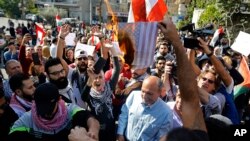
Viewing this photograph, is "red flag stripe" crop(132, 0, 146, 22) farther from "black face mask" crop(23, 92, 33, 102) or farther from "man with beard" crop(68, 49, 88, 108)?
"man with beard" crop(68, 49, 88, 108)

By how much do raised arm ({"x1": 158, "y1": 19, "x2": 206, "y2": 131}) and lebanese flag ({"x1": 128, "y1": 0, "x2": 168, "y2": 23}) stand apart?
63 cm

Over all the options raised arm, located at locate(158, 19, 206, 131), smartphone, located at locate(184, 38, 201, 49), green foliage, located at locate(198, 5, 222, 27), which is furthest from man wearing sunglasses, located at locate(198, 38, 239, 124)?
green foliage, located at locate(198, 5, 222, 27)

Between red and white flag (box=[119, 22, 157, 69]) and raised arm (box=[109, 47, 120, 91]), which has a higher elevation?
red and white flag (box=[119, 22, 157, 69])

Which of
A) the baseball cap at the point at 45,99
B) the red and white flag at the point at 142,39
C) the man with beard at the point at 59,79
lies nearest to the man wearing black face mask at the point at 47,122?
the baseball cap at the point at 45,99

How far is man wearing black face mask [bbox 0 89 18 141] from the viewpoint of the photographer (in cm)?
340

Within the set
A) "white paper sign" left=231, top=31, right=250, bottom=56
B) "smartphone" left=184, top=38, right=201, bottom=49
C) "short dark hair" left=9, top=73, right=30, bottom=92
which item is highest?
"smartphone" left=184, top=38, right=201, bottom=49

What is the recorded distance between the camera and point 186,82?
2357 millimetres

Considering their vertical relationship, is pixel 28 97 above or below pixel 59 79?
below

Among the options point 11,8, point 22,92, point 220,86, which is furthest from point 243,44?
point 11,8

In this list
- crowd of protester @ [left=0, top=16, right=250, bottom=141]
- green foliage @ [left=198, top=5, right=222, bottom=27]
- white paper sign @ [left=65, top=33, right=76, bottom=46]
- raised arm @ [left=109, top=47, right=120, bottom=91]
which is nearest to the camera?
crowd of protester @ [left=0, top=16, right=250, bottom=141]

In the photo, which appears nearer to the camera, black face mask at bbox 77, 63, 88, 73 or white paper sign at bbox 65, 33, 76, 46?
black face mask at bbox 77, 63, 88, 73

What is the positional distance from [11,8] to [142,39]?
52.0 metres

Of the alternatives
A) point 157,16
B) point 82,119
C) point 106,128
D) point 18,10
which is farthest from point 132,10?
point 18,10

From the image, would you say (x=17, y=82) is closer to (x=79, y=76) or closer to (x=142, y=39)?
(x=79, y=76)
